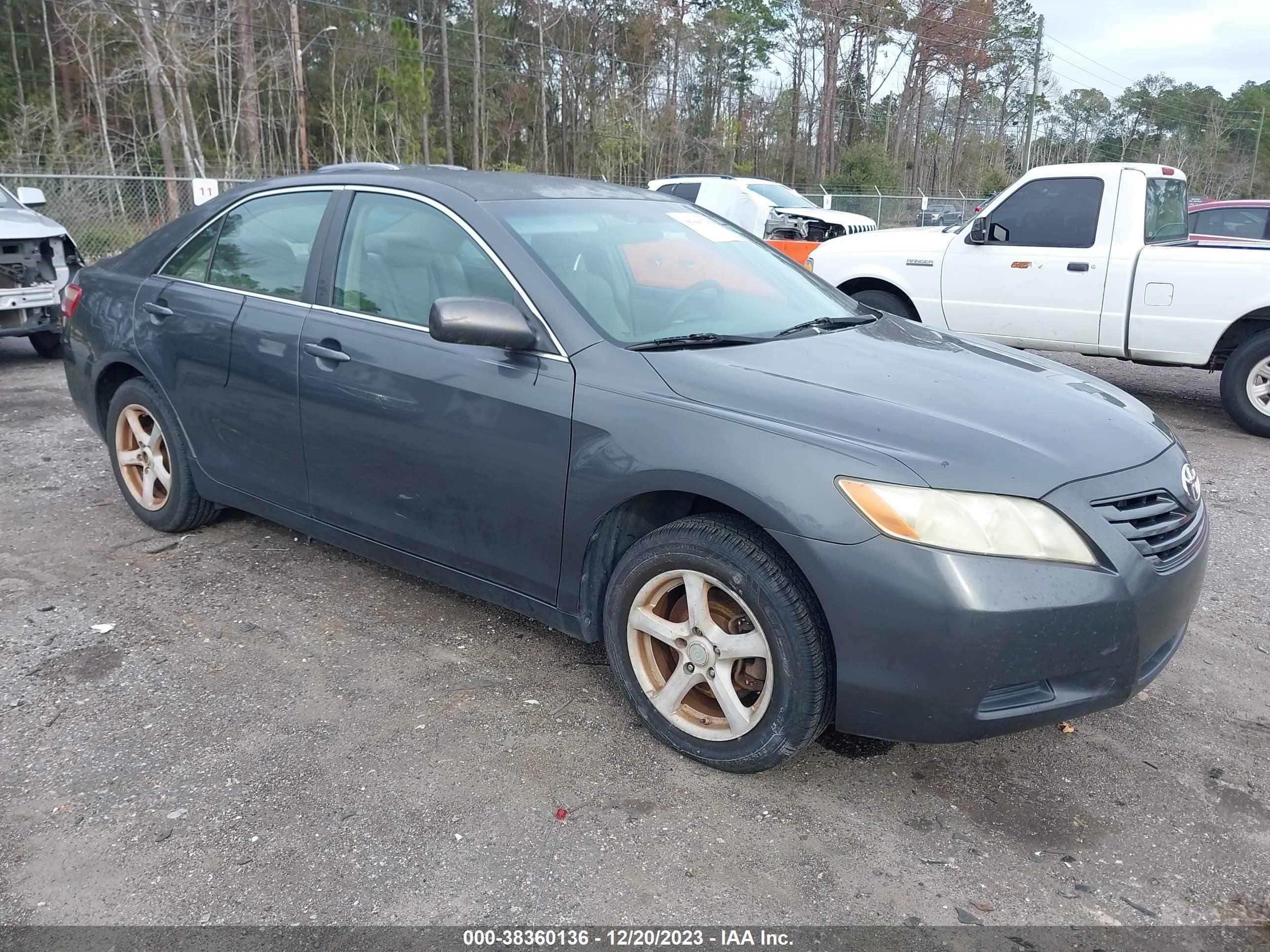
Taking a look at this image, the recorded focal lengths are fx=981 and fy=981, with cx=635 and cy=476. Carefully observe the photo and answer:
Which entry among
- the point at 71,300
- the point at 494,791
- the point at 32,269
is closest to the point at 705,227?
the point at 494,791

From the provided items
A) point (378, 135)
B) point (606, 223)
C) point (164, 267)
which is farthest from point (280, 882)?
point (378, 135)

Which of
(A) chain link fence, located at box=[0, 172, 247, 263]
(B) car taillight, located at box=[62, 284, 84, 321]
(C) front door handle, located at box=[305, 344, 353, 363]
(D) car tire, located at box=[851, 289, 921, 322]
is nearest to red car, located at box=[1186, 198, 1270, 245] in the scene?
(D) car tire, located at box=[851, 289, 921, 322]

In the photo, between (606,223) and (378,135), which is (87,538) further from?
(378,135)

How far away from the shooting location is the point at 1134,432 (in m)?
2.91

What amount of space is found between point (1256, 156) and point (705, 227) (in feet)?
251

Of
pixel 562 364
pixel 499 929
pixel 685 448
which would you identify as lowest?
pixel 499 929

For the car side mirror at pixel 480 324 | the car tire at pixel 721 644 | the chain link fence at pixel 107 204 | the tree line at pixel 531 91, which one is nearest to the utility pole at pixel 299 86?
the tree line at pixel 531 91

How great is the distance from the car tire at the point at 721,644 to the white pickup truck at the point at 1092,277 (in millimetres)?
5840

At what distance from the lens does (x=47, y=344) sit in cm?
905

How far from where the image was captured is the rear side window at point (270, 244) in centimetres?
381

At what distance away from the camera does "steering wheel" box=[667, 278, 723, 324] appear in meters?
3.34

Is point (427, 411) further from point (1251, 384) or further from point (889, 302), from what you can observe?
point (1251, 384)

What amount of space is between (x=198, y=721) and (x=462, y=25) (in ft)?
154

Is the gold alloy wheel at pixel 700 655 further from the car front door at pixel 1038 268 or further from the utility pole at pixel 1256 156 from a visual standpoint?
the utility pole at pixel 1256 156
